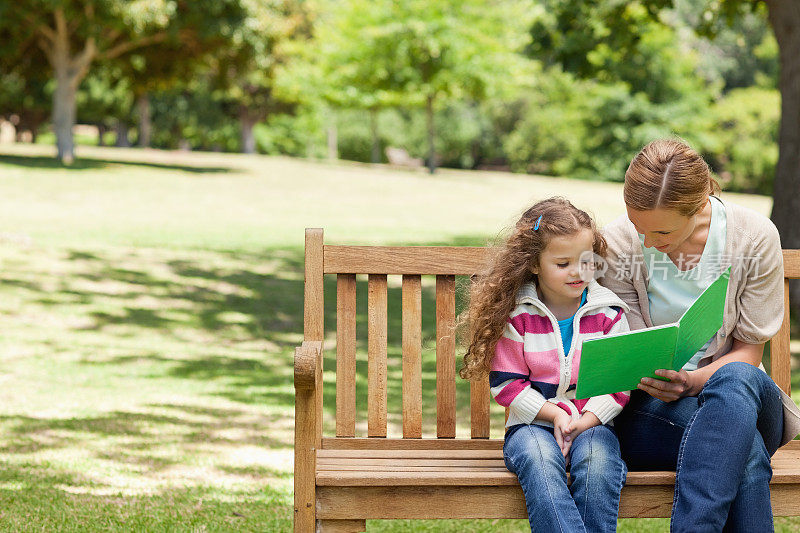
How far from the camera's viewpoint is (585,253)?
292 centimetres

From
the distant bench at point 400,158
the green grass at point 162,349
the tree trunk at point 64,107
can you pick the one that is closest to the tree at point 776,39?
the green grass at point 162,349

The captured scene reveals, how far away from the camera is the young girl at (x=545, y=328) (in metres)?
2.81

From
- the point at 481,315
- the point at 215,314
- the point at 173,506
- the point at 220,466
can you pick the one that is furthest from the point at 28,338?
the point at 481,315

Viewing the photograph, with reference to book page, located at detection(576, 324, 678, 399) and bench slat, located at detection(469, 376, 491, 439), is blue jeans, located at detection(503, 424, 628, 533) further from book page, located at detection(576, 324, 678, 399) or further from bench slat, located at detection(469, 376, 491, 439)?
bench slat, located at detection(469, 376, 491, 439)

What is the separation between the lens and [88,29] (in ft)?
65.0

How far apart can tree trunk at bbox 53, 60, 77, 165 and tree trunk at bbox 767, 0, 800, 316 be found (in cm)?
1792

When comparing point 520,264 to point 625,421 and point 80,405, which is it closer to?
point 625,421

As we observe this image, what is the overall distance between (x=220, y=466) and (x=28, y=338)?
359 centimetres

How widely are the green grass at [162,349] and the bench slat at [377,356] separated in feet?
1.43

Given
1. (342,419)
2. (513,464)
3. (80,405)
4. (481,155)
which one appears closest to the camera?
(513,464)

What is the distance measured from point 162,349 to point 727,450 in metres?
5.53

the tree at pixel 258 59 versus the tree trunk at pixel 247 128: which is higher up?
the tree at pixel 258 59

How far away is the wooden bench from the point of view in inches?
105

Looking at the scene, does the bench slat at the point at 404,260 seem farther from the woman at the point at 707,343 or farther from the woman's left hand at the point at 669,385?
the woman's left hand at the point at 669,385
